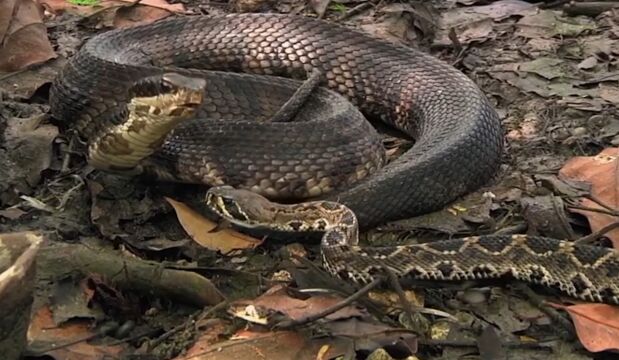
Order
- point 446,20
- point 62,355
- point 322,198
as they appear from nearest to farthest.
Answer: point 62,355
point 322,198
point 446,20

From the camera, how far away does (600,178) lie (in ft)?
21.1

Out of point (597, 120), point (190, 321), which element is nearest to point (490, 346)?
point (190, 321)

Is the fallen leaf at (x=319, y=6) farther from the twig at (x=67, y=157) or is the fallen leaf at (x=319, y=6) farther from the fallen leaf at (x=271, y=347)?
the fallen leaf at (x=271, y=347)

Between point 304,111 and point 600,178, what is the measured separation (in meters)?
2.05

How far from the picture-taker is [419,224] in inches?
245

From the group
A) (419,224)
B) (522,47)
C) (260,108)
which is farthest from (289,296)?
(522,47)

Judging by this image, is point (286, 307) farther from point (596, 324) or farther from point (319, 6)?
point (319, 6)

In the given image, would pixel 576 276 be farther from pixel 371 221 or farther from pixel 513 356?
pixel 371 221

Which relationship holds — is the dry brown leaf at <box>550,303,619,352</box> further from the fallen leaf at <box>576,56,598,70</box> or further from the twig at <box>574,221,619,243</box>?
the fallen leaf at <box>576,56,598,70</box>

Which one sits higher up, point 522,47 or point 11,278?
point 11,278

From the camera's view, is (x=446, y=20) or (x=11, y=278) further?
(x=446, y=20)

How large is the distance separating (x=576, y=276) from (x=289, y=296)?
59.3 inches

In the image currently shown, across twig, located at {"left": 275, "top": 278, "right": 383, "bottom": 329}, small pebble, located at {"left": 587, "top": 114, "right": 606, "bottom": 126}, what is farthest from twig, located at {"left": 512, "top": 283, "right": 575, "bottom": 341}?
small pebble, located at {"left": 587, "top": 114, "right": 606, "bottom": 126}

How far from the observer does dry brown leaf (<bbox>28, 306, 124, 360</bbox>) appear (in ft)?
15.6
